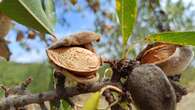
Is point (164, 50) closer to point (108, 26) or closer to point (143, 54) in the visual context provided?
point (143, 54)

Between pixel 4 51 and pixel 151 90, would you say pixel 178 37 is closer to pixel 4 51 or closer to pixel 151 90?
pixel 151 90

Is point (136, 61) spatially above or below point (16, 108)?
above

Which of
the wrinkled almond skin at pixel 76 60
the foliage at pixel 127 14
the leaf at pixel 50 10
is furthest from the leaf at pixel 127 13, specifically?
the leaf at pixel 50 10

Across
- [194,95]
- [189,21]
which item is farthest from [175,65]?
[189,21]

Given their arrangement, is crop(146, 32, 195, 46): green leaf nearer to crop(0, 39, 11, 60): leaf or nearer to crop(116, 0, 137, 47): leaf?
crop(116, 0, 137, 47): leaf

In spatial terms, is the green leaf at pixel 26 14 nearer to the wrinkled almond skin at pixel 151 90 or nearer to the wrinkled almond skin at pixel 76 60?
the wrinkled almond skin at pixel 76 60

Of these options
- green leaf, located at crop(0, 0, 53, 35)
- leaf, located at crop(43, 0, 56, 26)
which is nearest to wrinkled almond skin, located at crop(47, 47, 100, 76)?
green leaf, located at crop(0, 0, 53, 35)

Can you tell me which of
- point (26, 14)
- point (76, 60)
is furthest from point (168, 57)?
point (26, 14)

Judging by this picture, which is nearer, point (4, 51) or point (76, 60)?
point (76, 60)
